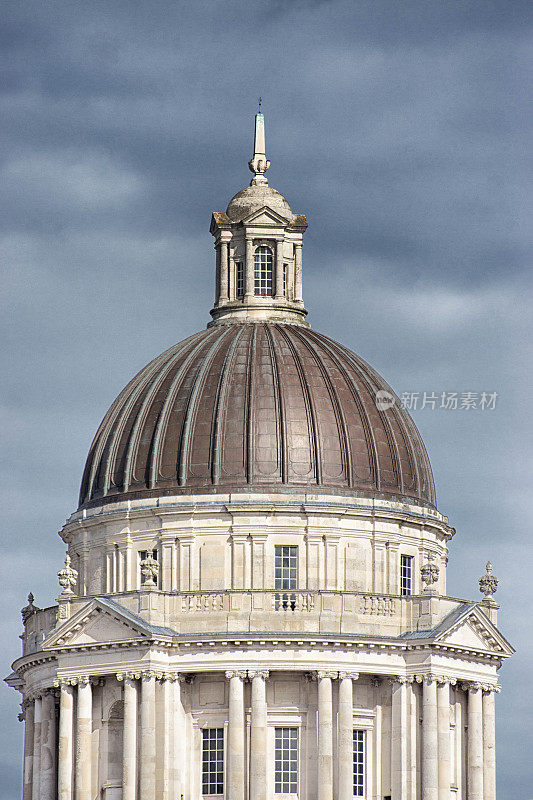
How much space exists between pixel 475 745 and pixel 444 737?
296 cm

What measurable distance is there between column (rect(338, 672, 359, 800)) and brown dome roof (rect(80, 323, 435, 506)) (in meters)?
8.53

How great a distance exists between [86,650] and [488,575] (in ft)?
57.9

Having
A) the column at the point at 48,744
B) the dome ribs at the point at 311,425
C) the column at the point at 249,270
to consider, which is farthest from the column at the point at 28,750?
the column at the point at 249,270

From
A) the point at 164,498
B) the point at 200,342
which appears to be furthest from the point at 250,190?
the point at 164,498

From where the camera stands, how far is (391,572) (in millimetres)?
109562

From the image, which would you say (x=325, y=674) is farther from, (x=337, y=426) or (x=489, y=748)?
(x=337, y=426)

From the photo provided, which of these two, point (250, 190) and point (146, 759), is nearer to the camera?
point (146, 759)

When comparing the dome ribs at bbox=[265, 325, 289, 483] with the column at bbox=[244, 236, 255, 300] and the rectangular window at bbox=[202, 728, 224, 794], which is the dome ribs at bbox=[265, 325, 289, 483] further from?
the rectangular window at bbox=[202, 728, 224, 794]

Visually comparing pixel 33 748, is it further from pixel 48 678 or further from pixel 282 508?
pixel 282 508

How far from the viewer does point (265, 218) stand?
115938 millimetres

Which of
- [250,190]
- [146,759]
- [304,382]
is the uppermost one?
[250,190]

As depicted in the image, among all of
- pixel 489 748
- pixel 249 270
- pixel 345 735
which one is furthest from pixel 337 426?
pixel 489 748

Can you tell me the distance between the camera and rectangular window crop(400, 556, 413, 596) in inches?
4348

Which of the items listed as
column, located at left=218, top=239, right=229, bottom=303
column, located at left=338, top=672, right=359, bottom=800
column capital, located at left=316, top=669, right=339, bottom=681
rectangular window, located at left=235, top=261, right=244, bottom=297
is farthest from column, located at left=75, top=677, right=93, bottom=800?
rectangular window, located at left=235, top=261, right=244, bottom=297
